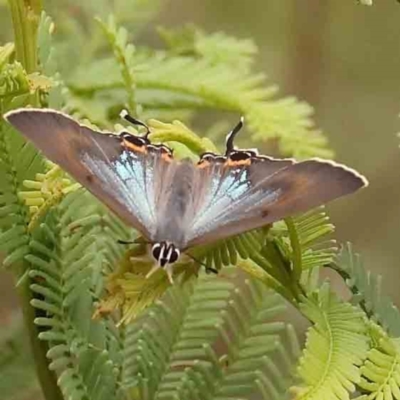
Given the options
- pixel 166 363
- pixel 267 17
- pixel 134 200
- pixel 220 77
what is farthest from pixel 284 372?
pixel 267 17

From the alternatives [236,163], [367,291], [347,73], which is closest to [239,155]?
[236,163]

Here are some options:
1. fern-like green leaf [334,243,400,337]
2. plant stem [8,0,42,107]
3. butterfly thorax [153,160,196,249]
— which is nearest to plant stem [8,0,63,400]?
plant stem [8,0,42,107]

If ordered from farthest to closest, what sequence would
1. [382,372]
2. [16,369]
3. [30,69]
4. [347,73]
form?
[347,73]
[16,369]
[30,69]
[382,372]

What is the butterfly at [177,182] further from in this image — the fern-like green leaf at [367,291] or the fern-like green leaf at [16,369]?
the fern-like green leaf at [16,369]

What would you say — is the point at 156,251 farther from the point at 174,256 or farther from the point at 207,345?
the point at 207,345

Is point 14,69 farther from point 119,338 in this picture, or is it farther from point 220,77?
point 220,77

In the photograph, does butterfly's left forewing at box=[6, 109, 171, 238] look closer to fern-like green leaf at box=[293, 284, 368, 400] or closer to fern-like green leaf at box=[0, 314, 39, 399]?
fern-like green leaf at box=[293, 284, 368, 400]
